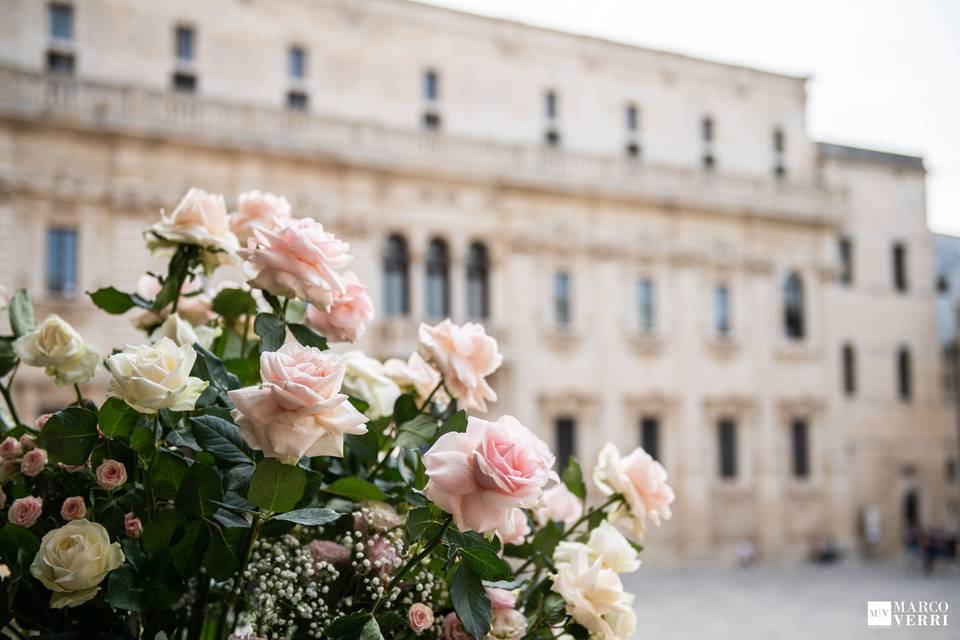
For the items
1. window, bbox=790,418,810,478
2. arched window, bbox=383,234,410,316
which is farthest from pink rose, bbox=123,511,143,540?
window, bbox=790,418,810,478

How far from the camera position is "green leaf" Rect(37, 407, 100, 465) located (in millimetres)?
1553

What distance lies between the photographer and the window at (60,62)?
60.8ft

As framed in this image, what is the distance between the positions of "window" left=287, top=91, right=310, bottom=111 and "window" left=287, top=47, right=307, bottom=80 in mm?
355

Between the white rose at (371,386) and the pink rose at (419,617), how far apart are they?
1.47ft

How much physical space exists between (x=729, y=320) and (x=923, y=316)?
7464mm

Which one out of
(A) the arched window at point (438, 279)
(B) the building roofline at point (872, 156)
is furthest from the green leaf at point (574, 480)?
(B) the building roofline at point (872, 156)

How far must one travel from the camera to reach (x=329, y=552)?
1.68 meters

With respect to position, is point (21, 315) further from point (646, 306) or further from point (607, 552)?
point (646, 306)

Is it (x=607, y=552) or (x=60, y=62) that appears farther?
(x=60, y=62)

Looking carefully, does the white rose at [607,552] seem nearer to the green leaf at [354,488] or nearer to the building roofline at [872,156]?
the green leaf at [354,488]

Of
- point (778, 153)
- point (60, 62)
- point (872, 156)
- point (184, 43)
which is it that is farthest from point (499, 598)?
point (872, 156)

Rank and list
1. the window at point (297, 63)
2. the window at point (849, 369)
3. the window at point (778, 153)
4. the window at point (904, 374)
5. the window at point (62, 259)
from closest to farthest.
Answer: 1. the window at point (62, 259)
2. the window at point (297, 63)
3. the window at point (849, 369)
4. the window at point (778, 153)
5. the window at point (904, 374)

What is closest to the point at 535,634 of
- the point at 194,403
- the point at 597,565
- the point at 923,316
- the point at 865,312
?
the point at 597,565

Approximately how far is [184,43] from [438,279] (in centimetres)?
735
